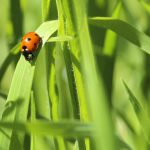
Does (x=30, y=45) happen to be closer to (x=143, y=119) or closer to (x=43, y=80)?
(x=143, y=119)

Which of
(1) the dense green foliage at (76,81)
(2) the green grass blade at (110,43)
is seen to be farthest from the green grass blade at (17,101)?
(2) the green grass blade at (110,43)

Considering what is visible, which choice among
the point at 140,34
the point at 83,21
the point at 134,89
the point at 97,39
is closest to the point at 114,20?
the point at 140,34

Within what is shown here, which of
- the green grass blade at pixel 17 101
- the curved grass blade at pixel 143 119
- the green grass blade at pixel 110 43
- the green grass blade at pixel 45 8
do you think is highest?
the green grass blade at pixel 45 8

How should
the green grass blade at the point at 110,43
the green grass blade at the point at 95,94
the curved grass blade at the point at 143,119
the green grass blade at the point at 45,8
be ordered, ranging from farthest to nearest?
the green grass blade at the point at 110,43 → the green grass blade at the point at 45,8 → the curved grass blade at the point at 143,119 → the green grass blade at the point at 95,94

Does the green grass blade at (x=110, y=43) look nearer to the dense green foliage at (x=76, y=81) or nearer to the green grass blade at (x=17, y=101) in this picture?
the dense green foliage at (x=76, y=81)

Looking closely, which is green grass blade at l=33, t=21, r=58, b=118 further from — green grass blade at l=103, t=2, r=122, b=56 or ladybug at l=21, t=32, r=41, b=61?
green grass blade at l=103, t=2, r=122, b=56

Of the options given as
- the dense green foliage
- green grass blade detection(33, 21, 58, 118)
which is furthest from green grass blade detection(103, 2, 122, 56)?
green grass blade detection(33, 21, 58, 118)
